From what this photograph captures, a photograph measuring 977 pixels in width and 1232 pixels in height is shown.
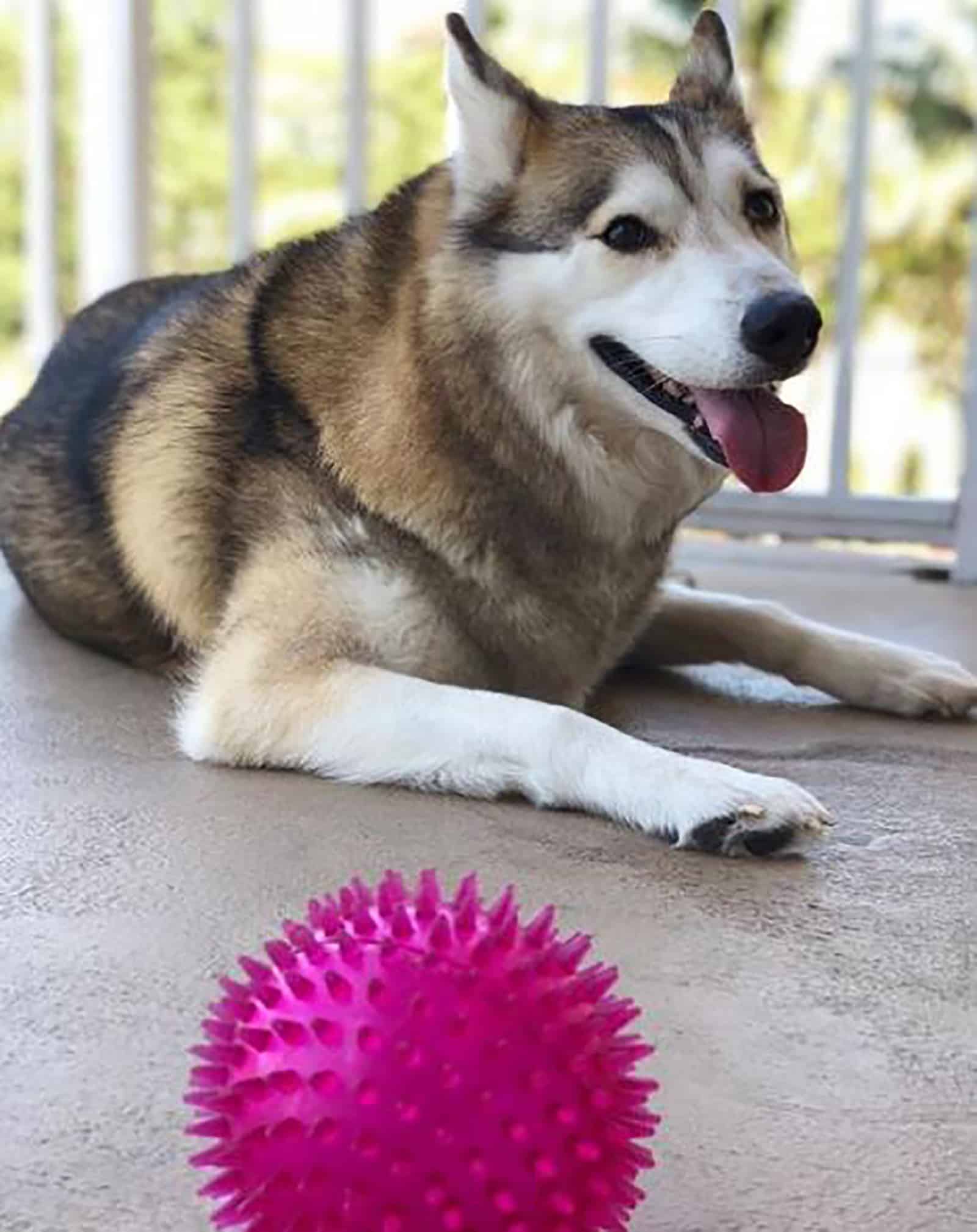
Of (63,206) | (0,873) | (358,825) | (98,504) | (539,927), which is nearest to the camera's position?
(539,927)

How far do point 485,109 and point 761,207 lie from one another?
278 millimetres

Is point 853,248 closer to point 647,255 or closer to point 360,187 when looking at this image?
point 360,187

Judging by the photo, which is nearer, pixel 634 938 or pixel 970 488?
pixel 634 938

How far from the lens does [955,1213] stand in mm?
973

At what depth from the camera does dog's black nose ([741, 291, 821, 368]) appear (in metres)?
1.65

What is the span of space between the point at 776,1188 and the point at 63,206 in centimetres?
620

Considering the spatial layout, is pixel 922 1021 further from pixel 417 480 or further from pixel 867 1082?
pixel 417 480

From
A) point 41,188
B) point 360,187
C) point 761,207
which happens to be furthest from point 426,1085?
point 41,188

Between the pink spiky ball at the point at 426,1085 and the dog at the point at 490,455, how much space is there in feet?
2.12

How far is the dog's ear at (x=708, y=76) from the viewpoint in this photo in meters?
1.93

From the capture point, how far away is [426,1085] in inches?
32.1

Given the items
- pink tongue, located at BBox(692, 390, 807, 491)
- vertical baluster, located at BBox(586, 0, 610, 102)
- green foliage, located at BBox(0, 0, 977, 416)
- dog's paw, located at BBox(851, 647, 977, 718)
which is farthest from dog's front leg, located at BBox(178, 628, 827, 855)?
green foliage, located at BBox(0, 0, 977, 416)

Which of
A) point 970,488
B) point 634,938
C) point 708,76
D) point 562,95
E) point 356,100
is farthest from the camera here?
point 562,95

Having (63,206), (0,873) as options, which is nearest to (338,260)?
(0,873)
